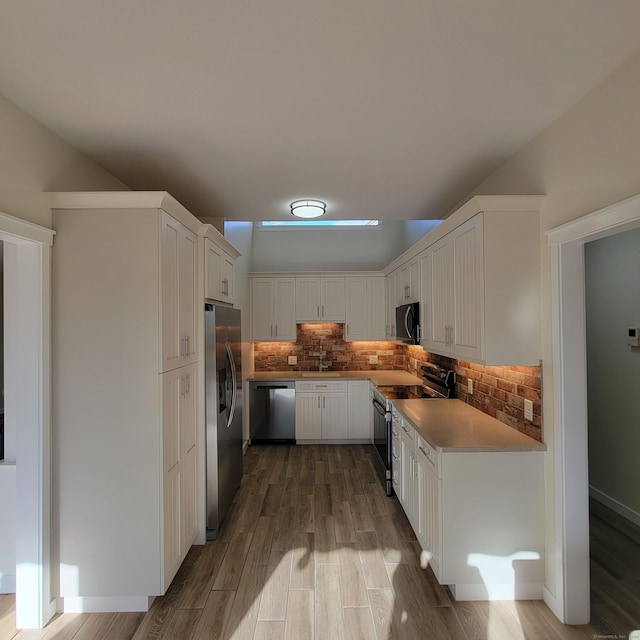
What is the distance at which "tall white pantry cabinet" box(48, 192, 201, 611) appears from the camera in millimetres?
1952

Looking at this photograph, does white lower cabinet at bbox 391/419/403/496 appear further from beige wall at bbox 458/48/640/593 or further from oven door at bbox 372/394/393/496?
beige wall at bbox 458/48/640/593

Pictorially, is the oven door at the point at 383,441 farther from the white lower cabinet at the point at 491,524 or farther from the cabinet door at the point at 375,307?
the cabinet door at the point at 375,307

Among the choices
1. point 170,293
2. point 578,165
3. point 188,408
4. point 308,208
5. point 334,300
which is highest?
point 308,208

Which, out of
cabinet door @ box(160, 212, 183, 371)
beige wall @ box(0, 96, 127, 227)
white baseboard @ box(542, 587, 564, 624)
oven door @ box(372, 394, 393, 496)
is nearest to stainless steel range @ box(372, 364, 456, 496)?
oven door @ box(372, 394, 393, 496)

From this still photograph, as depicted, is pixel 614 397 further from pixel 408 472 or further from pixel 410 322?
pixel 408 472

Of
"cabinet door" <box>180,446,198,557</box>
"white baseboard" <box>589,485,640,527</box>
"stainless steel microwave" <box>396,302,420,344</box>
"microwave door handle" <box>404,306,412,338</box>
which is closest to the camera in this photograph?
"cabinet door" <box>180,446,198,557</box>

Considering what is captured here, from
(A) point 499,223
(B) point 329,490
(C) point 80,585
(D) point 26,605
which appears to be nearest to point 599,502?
(B) point 329,490

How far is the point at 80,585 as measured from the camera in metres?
1.95

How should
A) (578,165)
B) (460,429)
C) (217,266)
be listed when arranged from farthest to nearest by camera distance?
(217,266)
(460,429)
(578,165)

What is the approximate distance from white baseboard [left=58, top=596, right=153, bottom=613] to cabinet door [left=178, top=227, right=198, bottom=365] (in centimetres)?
131

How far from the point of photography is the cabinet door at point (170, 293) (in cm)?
201

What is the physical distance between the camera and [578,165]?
1.76m

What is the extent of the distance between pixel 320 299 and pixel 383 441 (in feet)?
7.50

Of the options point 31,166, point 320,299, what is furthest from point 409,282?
point 31,166
